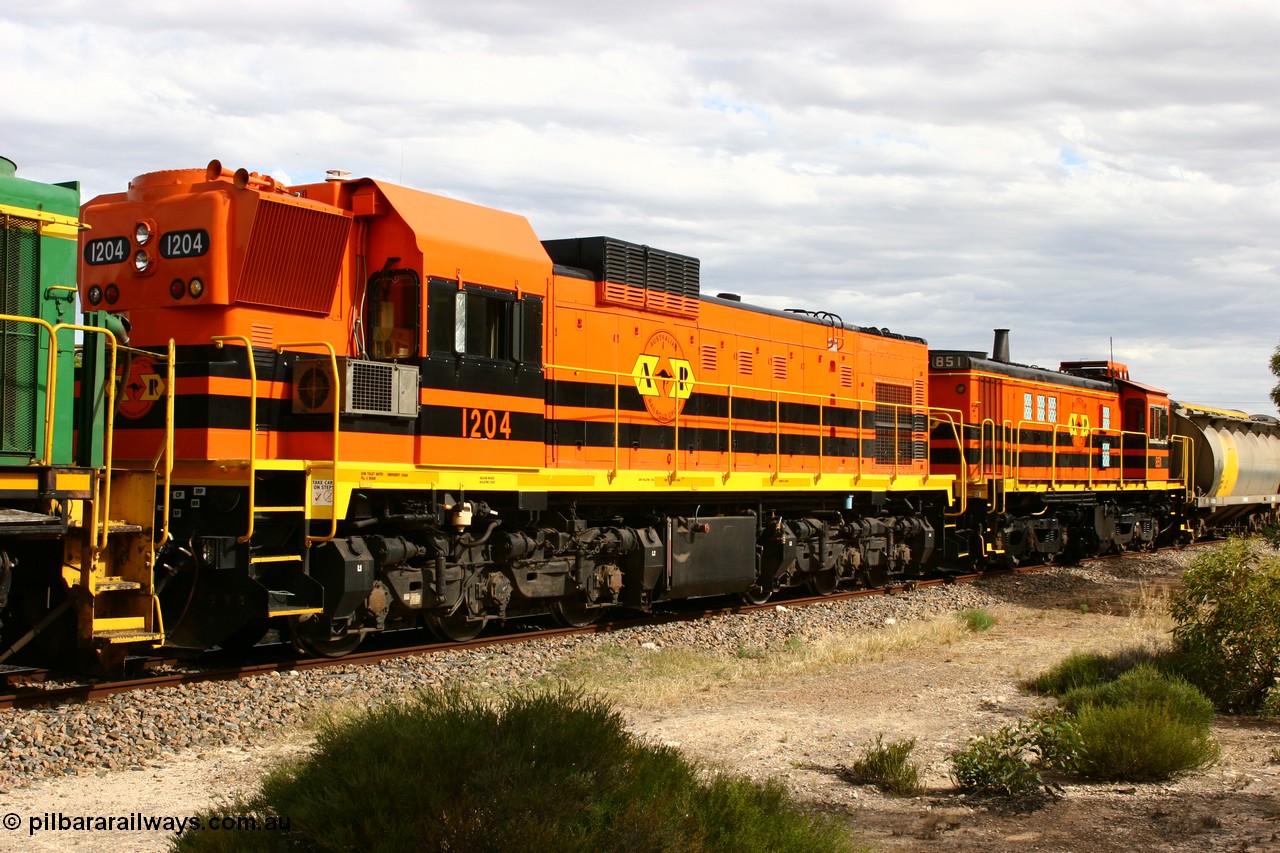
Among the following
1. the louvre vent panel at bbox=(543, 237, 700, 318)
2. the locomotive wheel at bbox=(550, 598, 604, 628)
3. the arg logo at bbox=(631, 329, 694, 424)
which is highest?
the louvre vent panel at bbox=(543, 237, 700, 318)

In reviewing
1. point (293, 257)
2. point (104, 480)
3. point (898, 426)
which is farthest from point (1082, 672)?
point (898, 426)

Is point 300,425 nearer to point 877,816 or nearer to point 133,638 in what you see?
point 133,638

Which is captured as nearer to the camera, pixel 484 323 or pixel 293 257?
pixel 293 257

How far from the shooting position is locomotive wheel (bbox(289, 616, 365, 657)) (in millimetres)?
10805

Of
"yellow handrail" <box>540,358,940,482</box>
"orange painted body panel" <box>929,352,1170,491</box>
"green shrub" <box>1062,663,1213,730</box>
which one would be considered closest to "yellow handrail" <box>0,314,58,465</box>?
"yellow handrail" <box>540,358,940,482</box>

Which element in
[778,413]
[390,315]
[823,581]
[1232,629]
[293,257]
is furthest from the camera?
[823,581]

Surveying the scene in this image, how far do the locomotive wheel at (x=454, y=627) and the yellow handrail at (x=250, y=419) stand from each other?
2.51 metres

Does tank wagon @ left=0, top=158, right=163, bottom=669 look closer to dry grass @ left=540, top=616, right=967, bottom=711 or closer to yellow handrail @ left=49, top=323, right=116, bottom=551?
yellow handrail @ left=49, top=323, right=116, bottom=551

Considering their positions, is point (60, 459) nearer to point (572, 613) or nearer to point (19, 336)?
point (19, 336)

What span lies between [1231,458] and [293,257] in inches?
1092

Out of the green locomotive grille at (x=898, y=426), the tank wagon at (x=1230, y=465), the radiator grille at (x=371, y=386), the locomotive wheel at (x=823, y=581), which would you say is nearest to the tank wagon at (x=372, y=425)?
the radiator grille at (x=371, y=386)

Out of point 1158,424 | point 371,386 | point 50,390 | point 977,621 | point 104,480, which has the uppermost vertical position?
point 1158,424

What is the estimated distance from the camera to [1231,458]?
31359 millimetres

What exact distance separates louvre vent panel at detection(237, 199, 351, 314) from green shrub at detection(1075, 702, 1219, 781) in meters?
7.15
